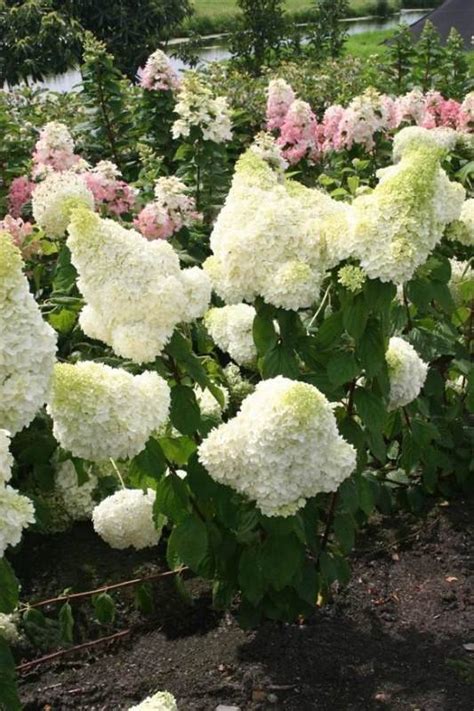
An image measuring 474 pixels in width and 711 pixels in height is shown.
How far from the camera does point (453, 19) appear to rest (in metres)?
21.1

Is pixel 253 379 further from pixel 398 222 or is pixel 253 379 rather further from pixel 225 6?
pixel 225 6

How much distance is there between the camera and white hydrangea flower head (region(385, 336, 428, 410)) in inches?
90.1

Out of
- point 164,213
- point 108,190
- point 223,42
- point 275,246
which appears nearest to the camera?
point 275,246

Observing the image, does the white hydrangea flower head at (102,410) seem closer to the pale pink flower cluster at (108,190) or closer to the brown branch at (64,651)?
the brown branch at (64,651)

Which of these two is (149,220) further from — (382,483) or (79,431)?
(79,431)

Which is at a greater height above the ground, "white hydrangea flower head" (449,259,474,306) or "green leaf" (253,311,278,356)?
"green leaf" (253,311,278,356)

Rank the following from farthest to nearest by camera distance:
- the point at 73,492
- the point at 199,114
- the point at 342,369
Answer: the point at 199,114 < the point at 73,492 < the point at 342,369

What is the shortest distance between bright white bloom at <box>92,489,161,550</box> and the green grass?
73.6ft

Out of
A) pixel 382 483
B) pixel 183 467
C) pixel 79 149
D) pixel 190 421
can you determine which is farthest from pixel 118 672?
pixel 79 149

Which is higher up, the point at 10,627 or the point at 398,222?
the point at 398,222

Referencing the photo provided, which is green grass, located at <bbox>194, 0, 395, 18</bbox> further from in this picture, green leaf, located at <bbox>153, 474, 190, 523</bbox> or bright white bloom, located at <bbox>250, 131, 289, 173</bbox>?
green leaf, located at <bbox>153, 474, 190, 523</bbox>

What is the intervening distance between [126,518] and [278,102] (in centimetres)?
277

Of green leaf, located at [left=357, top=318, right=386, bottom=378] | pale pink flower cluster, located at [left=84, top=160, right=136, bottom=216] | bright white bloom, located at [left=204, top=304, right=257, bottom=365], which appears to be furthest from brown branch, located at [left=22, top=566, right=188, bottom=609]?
pale pink flower cluster, located at [left=84, top=160, right=136, bottom=216]

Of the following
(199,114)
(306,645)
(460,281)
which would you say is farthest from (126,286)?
(199,114)
